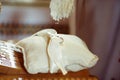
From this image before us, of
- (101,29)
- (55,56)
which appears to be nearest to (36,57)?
(55,56)

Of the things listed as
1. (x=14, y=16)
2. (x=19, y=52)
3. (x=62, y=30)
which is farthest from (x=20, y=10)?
(x=19, y=52)

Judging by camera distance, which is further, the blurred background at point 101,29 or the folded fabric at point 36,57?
the blurred background at point 101,29

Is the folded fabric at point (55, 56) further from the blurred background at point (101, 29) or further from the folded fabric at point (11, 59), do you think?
the blurred background at point (101, 29)

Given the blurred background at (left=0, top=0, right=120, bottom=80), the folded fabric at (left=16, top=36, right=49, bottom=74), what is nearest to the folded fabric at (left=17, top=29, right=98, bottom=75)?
the folded fabric at (left=16, top=36, right=49, bottom=74)

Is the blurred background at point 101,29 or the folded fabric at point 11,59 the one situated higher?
the folded fabric at point 11,59

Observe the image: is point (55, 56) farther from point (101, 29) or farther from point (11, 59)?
point (101, 29)

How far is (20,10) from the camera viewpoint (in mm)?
1423

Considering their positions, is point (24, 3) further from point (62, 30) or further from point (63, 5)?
point (63, 5)

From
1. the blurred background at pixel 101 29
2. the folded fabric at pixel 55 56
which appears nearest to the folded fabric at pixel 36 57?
the folded fabric at pixel 55 56

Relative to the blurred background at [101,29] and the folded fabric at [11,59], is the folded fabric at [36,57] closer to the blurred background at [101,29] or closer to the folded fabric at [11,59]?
the folded fabric at [11,59]

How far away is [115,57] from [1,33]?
732mm

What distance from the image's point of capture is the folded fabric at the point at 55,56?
1.72ft

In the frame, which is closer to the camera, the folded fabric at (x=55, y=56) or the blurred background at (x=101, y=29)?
the folded fabric at (x=55, y=56)

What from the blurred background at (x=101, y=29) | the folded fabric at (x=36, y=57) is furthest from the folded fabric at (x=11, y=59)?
the blurred background at (x=101, y=29)
